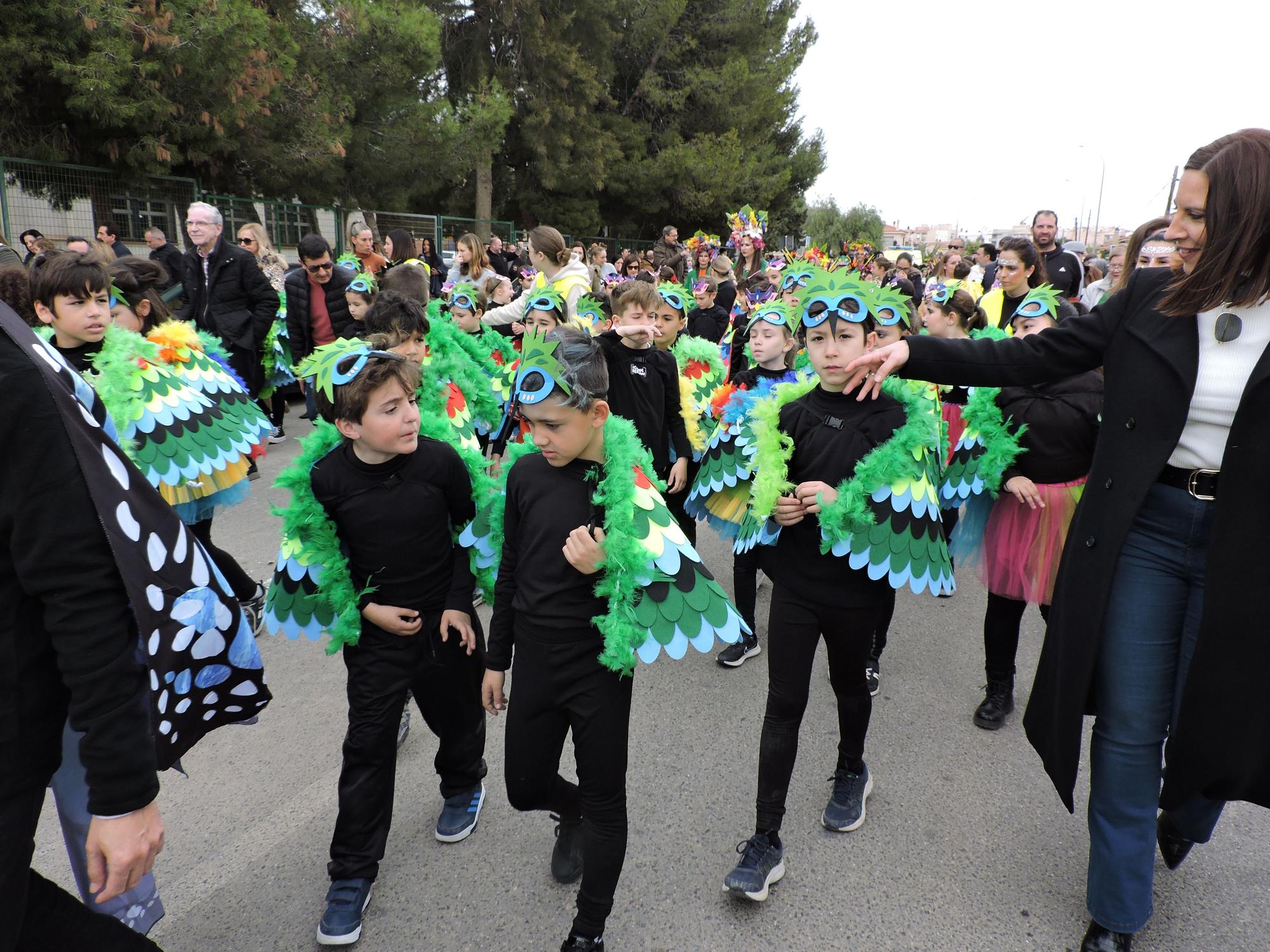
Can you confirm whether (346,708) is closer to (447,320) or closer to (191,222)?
(447,320)

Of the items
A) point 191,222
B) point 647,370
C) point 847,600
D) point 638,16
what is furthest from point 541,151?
point 847,600

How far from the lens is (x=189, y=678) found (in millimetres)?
1673

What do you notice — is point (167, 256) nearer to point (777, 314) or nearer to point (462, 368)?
point (462, 368)

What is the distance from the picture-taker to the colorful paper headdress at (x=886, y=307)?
291 centimetres

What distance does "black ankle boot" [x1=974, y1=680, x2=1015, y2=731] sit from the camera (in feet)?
12.5

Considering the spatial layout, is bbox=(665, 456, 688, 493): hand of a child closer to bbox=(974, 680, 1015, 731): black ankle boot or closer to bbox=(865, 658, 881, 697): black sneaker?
bbox=(865, 658, 881, 697): black sneaker

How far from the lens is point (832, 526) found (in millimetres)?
2705

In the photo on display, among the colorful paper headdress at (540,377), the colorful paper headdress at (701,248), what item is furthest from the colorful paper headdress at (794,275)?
the colorful paper headdress at (701,248)

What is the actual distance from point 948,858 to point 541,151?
87.7 ft

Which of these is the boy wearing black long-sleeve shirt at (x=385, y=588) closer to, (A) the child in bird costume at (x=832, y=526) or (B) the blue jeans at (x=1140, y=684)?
(A) the child in bird costume at (x=832, y=526)

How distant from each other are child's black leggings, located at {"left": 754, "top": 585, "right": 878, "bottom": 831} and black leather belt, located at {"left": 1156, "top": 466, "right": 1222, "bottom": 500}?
0.96 metres

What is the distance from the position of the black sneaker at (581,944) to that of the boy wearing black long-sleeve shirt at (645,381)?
227cm

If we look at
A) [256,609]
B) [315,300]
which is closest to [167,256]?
[315,300]

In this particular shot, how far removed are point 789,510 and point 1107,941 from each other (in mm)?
1551
